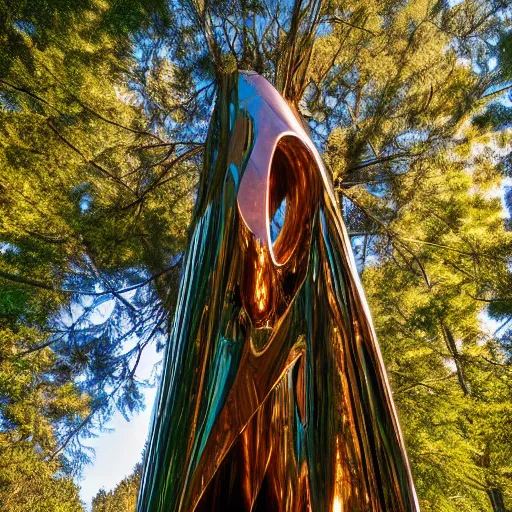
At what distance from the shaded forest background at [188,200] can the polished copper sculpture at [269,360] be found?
171 cm

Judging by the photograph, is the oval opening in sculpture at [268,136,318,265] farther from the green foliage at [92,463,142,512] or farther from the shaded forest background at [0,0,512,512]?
the green foliage at [92,463,142,512]

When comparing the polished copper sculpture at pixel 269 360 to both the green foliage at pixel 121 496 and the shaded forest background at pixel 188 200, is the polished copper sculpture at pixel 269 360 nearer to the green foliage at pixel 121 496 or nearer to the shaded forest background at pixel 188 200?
the shaded forest background at pixel 188 200

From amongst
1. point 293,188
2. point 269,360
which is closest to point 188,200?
point 293,188

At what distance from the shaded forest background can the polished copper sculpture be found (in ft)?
5.63

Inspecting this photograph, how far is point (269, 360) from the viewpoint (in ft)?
2.77

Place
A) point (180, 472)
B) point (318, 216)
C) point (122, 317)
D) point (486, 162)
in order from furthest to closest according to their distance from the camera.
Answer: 1. point (486, 162)
2. point (122, 317)
3. point (318, 216)
4. point (180, 472)

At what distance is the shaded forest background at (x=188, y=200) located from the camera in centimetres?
275

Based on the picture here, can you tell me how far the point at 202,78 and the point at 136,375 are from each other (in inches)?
79.8

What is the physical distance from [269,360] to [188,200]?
2426 mm

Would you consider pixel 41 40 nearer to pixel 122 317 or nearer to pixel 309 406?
pixel 122 317

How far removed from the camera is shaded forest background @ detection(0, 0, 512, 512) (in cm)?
275

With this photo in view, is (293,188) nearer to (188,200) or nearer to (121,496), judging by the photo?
(188,200)

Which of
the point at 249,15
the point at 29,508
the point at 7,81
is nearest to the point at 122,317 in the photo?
the point at 29,508

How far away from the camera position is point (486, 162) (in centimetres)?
341
